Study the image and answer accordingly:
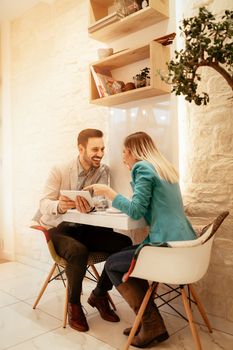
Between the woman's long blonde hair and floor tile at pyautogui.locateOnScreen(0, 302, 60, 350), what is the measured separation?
4.25ft

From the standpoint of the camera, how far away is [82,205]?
2275mm

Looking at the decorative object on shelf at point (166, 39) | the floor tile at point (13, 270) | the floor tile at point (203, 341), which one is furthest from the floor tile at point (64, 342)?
A: the decorative object on shelf at point (166, 39)

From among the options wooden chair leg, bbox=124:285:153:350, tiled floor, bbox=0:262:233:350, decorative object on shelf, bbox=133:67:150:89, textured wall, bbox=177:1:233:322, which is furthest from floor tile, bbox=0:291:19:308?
decorative object on shelf, bbox=133:67:150:89

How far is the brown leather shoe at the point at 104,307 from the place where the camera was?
2.48m

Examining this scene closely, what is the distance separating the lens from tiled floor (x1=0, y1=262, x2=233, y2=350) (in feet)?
6.97

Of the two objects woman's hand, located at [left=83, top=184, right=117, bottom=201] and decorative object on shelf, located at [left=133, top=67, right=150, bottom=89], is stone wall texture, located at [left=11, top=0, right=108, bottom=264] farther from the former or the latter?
woman's hand, located at [left=83, top=184, right=117, bottom=201]

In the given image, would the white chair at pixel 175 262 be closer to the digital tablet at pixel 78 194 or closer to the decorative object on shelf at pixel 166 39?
the digital tablet at pixel 78 194

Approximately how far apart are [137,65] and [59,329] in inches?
80.8

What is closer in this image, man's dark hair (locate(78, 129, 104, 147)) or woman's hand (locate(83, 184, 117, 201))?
woman's hand (locate(83, 184, 117, 201))

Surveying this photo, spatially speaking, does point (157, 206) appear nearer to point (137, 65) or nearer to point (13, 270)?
point (137, 65)

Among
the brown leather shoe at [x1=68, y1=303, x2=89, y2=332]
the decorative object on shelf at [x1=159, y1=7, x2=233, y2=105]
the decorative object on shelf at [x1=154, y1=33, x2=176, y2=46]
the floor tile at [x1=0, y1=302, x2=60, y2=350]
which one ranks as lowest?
the floor tile at [x1=0, y1=302, x2=60, y2=350]

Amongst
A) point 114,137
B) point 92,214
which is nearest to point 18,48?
point 114,137

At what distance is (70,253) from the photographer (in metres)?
2.36

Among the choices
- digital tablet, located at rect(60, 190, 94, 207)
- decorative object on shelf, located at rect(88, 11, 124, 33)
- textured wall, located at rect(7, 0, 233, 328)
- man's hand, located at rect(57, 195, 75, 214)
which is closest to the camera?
digital tablet, located at rect(60, 190, 94, 207)
